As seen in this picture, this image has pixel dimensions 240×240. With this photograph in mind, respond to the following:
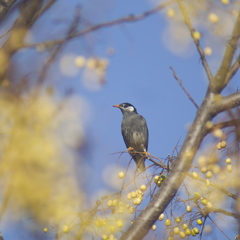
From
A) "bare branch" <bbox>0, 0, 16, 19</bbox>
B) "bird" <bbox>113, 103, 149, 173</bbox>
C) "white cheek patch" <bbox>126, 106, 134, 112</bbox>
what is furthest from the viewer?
"white cheek patch" <bbox>126, 106, 134, 112</bbox>

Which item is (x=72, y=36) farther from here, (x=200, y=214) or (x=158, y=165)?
(x=200, y=214)

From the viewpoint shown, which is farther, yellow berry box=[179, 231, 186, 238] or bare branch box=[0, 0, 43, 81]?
yellow berry box=[179, 231, 186, 238]

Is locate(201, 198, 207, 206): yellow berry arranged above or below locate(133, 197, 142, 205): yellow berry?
above

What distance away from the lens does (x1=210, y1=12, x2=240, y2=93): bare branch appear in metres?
2.13

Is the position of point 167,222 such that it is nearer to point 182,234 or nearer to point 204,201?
point 182,234

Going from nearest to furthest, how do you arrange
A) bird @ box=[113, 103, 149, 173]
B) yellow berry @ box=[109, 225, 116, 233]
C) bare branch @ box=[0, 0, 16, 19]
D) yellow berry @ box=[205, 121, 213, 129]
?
yellow berry @ box=[205, 121, 213, 129], bare branch @ box=[0, 0, 16, 19], yellow berry @ box=[109, 225, 116, 233], bird @ box=[113, 103, 149, 173]

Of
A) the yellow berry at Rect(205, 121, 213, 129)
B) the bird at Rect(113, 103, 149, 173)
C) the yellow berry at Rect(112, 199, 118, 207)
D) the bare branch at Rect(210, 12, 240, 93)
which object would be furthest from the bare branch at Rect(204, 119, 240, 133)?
the bird at Rect(113, 103, 149, 173)

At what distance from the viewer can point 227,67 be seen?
213 centimetres

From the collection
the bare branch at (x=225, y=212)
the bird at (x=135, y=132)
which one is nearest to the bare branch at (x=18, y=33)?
the bare branch at (x=225, y=212)

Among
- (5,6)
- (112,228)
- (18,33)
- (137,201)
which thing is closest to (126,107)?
(137,201)

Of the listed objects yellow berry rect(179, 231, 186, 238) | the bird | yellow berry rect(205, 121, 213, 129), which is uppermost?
the bird

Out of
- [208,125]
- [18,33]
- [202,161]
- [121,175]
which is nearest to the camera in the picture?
[18,33]

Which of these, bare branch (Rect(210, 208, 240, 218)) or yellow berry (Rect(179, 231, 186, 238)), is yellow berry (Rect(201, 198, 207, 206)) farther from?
yellow berry (Rect(179, 231, 186, 238))

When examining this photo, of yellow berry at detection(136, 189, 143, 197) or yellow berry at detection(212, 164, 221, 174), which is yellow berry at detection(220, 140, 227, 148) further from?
yellow berry at detection(136, 189, 143, 197)
